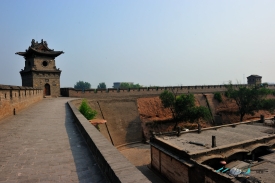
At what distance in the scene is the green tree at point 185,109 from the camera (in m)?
19.0

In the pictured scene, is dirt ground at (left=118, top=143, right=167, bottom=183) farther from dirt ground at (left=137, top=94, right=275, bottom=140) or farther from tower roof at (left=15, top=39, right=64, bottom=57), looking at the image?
tower roof at (left=15, top=39, right=64, bottom=57)

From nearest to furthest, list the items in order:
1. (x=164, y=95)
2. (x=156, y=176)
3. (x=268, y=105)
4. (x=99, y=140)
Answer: (x=99, y=140), (x=156, y=176), (x=164, y=95), (x=268, y=105)

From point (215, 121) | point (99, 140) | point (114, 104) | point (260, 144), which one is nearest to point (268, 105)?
point (215, 121)

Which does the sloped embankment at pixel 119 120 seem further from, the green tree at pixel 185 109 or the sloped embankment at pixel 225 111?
the sloped embankment at pixel 225 111

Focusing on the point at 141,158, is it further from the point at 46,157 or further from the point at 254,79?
the point at 254,79

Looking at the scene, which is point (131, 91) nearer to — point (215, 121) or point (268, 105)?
point (215, 121)

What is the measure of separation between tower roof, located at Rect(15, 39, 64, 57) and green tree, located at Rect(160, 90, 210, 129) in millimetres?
14060

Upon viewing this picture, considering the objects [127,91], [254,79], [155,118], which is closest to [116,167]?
[155,118]

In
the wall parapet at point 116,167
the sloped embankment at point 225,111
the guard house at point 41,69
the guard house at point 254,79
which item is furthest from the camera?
the guard house at point 254,79

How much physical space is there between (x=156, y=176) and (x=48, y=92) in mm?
17508

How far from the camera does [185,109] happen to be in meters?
19.8

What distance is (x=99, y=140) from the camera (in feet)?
13.0

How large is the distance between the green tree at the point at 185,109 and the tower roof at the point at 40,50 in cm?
1406

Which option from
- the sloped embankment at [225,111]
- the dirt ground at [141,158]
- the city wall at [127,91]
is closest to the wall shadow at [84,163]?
the dirt ground at [141,158]
